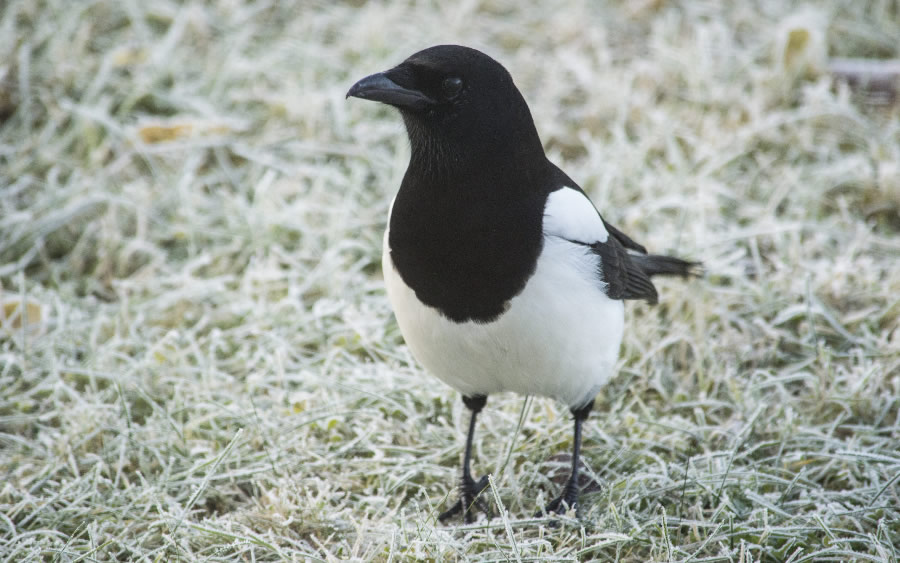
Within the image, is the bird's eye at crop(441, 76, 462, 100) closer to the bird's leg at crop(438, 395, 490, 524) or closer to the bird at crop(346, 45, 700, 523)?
the bird at crop(346, 45, 700, 523)

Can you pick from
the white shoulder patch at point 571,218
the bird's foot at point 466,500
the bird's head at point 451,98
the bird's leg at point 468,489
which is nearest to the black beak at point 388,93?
the bird's head at point 451,98

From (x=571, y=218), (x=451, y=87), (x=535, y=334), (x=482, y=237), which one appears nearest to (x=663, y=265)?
(x=571, y=218)

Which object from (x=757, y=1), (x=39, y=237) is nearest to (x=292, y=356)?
(x=39, y=237)

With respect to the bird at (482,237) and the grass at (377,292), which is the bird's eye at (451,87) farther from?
the grass at (377,292)

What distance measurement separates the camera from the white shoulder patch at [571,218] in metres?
2.21

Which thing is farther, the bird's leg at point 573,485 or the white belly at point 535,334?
the bird's leg at point 573,485

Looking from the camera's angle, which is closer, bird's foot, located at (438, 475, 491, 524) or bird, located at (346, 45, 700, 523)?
bird, located at (346, 45, 700, 523)

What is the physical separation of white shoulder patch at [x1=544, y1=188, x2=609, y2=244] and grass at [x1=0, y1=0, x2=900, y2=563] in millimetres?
656

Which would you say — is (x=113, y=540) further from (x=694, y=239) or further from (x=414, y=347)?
(x=694, y=239)

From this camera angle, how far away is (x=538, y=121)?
165 inches

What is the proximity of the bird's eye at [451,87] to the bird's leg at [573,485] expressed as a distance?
0.94 metres

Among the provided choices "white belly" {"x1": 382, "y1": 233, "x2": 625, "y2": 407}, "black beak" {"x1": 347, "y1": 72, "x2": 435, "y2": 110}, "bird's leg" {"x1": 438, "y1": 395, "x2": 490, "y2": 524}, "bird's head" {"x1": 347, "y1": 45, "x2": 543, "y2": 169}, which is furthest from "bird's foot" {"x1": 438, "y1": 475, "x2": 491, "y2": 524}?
"black beak" {"x1": 347, "y1": 72, "x2": 435, "y2": 110}

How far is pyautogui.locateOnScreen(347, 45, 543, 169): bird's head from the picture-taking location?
2.11 metres

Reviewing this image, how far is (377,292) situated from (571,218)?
1329 millimetres
